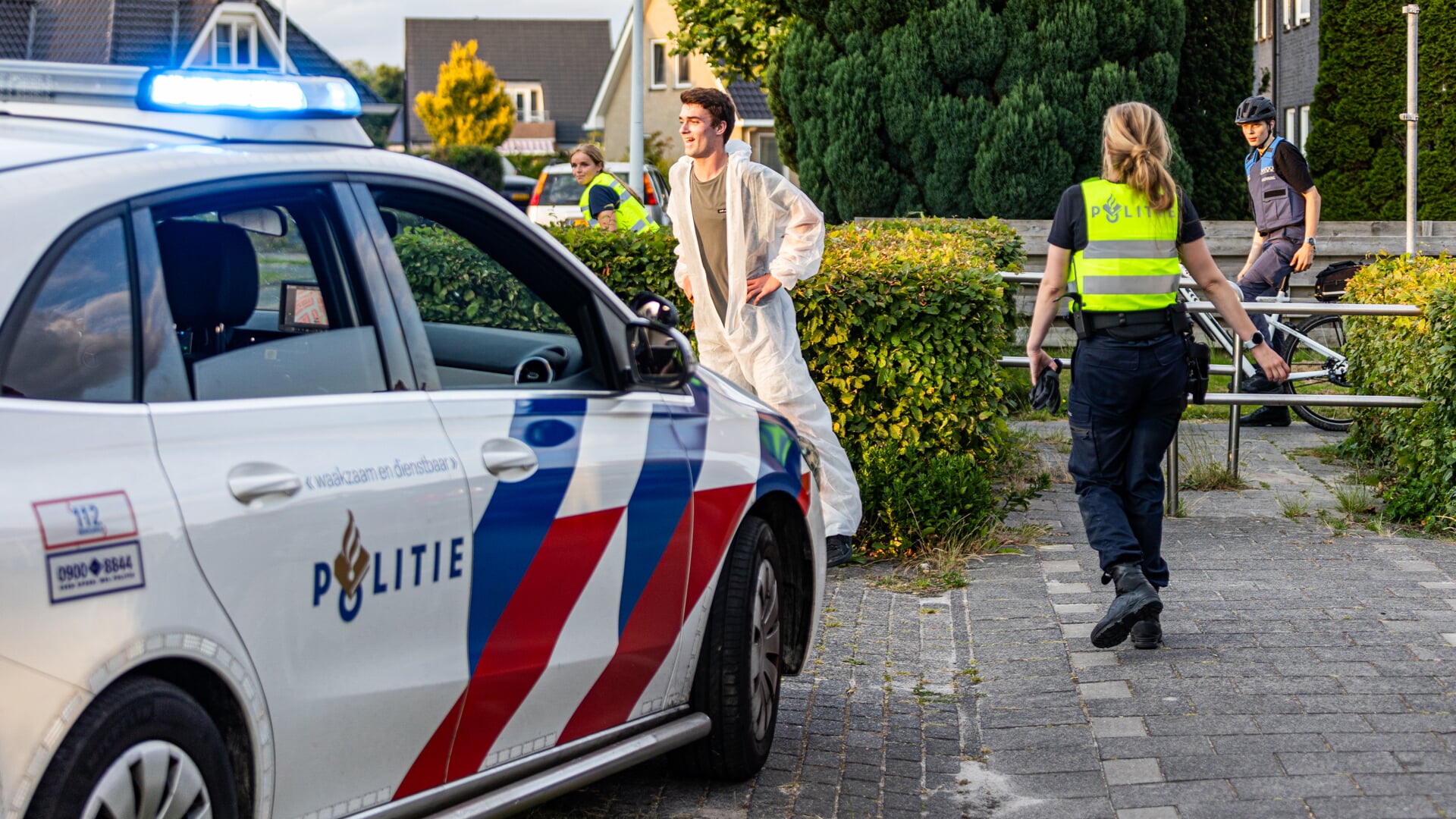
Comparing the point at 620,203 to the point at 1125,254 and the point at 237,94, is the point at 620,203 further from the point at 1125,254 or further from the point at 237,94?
the point at 237,94

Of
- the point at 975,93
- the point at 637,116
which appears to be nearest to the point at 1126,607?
the point at 975,93

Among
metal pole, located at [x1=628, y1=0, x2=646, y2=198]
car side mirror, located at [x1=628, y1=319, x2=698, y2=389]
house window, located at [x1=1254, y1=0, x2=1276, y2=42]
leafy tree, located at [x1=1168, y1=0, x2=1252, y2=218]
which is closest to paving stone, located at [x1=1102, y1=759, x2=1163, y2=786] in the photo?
car side mirror, located at [x1=628, y1=319, x2=698, y2=389]

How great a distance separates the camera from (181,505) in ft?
9.39

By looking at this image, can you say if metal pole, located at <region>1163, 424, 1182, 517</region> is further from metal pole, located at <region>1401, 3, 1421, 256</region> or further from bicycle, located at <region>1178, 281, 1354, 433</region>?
metal pole, located at <region>1401, 3, 1421, 256</region>

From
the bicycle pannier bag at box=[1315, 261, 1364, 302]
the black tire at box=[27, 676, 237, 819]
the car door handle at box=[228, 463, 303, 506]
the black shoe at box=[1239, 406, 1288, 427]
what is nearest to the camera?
the black tire at box=[27, 676, 237, 819]

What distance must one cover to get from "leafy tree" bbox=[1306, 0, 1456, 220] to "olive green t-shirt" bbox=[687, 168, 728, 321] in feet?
59.6

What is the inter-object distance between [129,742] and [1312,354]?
9.18m

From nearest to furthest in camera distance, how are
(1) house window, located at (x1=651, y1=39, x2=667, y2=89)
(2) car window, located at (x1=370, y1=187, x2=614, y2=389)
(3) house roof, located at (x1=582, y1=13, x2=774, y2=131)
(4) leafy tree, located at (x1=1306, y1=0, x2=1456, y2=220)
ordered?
(2) car window, located at (x1=370, y1=187, x2=614, y2=389)
(4) leafy tree, located at (x1=1306, y1=0, x2=1456, y2=220)
(3) house roof, located at (x1=582, y1=13, x2=774, y2=131)
(1) house window, located at (x1=651, y1=39, x2=667, y2=89)

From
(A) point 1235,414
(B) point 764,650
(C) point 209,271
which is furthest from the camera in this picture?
(A) point 1235,414

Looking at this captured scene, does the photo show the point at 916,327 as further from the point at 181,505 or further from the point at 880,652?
the point at 181,505

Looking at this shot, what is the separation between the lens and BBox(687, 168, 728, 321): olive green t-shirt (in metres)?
7.32

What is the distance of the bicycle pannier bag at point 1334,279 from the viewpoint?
1246 cm

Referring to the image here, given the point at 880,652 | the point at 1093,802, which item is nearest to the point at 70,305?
the point at 1093,802

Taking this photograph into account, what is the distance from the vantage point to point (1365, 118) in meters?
24.4
